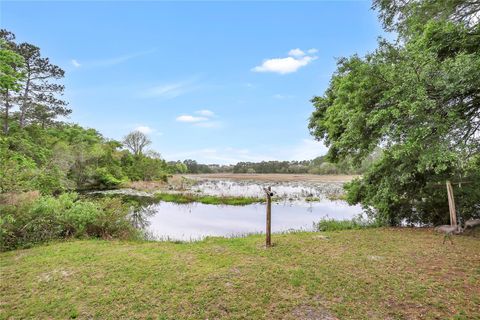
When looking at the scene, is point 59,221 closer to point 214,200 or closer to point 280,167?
point 214,200

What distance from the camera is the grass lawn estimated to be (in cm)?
396

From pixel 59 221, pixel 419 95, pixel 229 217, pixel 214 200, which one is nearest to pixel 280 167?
pixel 214 200

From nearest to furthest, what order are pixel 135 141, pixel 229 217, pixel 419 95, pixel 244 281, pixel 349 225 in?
pixel 419 95 → pixel 244 281 → pixel 349 225 → pixel 229 217 → pixel 135 141

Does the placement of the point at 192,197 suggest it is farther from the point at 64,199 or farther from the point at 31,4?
the point at 31,4

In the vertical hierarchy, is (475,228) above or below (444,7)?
below

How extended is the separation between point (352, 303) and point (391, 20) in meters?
8.35

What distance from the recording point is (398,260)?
589 centimetres

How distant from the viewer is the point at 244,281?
4.84 meters

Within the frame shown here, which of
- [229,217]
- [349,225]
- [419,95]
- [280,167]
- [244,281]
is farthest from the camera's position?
[280,167]

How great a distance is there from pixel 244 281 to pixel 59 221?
667cm

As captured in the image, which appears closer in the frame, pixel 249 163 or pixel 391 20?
pixel 391 20

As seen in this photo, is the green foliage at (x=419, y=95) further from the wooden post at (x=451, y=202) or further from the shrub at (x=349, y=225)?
the shrub at (x=349, y=225)

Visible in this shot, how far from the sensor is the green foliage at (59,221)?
741 centimetres

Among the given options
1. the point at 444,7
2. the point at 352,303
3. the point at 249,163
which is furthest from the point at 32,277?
the point at 249,163
